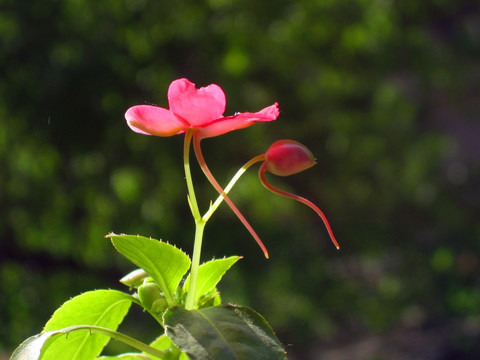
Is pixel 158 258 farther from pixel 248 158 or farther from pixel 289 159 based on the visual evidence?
pixel 248 158

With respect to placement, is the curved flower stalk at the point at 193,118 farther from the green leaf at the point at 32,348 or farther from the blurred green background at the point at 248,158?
the blurred green background at the point at 248,158

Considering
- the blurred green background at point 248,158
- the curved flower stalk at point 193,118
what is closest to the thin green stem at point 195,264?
the curved flower stalk at point 193,118

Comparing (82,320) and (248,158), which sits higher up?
(82,320)

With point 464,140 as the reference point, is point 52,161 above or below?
above

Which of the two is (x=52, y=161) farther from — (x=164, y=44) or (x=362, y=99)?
(x=362, y=99)

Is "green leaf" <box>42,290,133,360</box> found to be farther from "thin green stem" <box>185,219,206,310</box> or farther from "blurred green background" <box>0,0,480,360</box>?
"blurred green background" <box>0,0,480,360</box>

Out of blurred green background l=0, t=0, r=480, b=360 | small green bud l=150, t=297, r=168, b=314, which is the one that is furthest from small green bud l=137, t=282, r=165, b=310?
blurred green background l=0, t=0, r=480, b=360

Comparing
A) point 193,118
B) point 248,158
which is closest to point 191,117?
point 193,118

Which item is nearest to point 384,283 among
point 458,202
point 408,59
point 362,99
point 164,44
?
point 458,202
